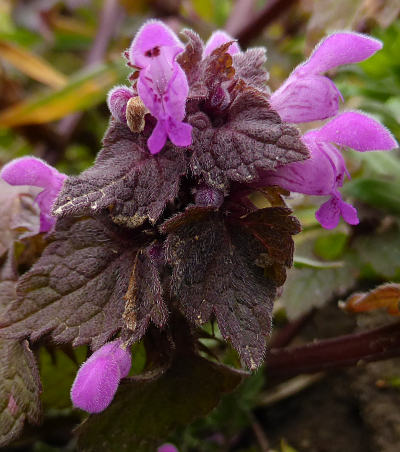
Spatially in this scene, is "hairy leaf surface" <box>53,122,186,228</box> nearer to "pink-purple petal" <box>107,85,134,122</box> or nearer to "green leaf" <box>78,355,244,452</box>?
"pink-purple petal" <box>107,85,134,122</box>

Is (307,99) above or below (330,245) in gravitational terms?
above

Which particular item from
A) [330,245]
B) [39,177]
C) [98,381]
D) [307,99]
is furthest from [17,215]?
[330,245]

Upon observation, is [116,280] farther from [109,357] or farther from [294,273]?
[294,273]

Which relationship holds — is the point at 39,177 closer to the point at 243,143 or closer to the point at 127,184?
the point at 127,184

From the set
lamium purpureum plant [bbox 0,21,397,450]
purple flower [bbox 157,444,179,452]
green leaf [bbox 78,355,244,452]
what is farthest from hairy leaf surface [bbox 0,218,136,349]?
purple flower [bbox 157,444,179,452]

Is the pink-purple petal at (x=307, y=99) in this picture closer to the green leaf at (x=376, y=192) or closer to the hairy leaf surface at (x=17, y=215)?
the hairy leaf surface at (x=17, y=215)

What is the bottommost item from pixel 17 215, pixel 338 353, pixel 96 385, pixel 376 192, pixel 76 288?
pixel 338 353

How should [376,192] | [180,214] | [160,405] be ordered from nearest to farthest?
1. [180,214]
2. [160,405]
3. [376,192]
